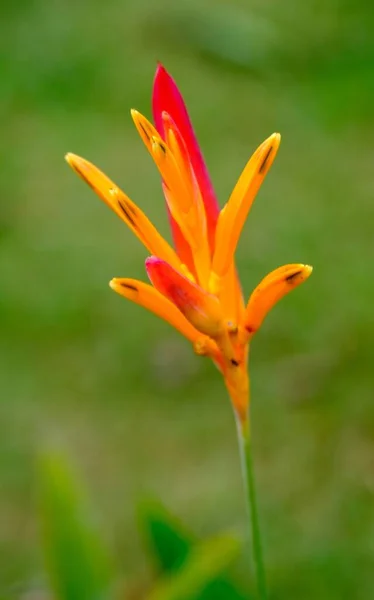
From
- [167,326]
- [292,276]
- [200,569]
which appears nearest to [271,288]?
[292,276]

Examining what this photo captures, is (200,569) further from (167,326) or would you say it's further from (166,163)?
(167,326)

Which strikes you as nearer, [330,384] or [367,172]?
[330,384]

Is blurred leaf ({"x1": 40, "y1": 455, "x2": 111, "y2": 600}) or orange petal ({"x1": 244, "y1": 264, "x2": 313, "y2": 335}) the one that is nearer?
orange petal ({"x1": 244, "y1": 264, "x2": 313, "y2": 335})

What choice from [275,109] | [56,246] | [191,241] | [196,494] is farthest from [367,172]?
[191,241]

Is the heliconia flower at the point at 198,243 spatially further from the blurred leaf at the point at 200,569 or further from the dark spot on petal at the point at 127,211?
the blurred leaf at the point at 200,569

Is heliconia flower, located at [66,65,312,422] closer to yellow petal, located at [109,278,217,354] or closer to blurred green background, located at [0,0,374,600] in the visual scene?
yellow petal, located at [109,278,217,354]

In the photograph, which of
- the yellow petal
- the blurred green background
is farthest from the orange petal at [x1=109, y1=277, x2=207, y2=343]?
the blurred green background

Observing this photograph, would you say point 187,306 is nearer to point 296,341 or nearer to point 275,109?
point 296,341
